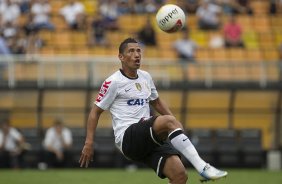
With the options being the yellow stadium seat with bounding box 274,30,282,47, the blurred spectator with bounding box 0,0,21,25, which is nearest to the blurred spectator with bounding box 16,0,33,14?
the blurred spectator with bounding box 0,0,21,25

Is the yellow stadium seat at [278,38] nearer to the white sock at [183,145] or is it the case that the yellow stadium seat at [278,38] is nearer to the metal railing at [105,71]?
the metal railing at [105,71]

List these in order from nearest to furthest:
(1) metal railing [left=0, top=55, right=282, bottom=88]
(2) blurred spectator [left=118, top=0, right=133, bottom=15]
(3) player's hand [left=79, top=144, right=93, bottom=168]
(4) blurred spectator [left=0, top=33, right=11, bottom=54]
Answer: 1. (3) player's hand [left=79, top=144, right=93, bottom=168]
2. (1) metal railing [left=0, top=55, right=282, bottom=88]
3. (4) blurred spectator [left=0, top=33, right=11, bottom=54]
4. (2) blurred spectator [left=118, top=0, right=133, bottom=15]

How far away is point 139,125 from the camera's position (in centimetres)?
1117

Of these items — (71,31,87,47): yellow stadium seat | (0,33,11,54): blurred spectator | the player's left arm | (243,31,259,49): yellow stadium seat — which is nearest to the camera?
the player's left arm

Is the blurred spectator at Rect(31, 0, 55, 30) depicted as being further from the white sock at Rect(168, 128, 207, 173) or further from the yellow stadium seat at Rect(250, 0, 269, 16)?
the white sock at Rect(168, 128, 207, 173)

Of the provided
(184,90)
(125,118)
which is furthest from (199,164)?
(184,90)

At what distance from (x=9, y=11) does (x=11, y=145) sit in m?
4.66

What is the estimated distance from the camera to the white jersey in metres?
11.5

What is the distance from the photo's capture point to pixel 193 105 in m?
24.8

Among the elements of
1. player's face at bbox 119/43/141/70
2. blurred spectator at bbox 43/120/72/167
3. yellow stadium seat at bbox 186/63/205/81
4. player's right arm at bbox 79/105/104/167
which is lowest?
blurred spectator at bbox 43/120/72/167

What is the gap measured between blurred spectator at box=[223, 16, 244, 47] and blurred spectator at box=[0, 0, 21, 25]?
6.06m

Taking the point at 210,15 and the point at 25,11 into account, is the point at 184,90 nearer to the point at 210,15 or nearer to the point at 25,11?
the point at 210,15

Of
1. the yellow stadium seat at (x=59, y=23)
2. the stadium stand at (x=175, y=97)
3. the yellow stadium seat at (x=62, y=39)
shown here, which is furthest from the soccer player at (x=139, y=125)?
the yellow stadium seat at (x=59, y=23)

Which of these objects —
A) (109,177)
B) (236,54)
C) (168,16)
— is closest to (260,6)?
(236,54)
